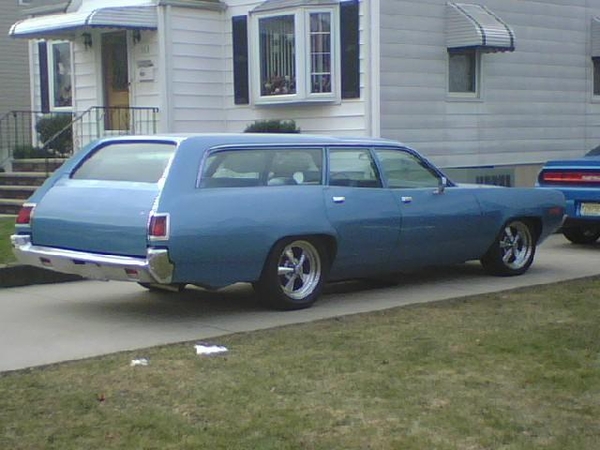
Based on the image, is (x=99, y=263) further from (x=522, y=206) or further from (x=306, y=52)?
(x=306, y=52)

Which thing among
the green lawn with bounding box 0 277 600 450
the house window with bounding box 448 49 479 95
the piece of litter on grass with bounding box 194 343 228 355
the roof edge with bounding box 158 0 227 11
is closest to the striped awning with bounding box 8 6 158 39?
the roof edge with bounding box 158 0 227 11

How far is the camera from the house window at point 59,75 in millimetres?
19641

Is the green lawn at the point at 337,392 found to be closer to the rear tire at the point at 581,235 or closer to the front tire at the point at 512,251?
the front tire at the point at 512,251

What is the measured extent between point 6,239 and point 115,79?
6.71 metres

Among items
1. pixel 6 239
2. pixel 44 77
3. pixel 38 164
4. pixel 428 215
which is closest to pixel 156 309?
pixel 428 215

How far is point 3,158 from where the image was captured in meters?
19.1

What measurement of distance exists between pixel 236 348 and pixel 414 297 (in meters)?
2.73

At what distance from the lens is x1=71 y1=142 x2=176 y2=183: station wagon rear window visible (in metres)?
8.30

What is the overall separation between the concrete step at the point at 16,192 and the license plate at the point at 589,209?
337 inches

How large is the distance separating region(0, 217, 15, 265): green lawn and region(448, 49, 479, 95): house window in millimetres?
7317

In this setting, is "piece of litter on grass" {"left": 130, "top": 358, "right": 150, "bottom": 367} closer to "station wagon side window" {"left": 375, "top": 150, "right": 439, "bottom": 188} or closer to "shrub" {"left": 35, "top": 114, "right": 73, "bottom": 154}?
"station wagon side window" {"left": 375, "top": 150, "right": 439, "bottom": 188}

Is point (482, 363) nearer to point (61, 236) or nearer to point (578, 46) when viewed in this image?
point (61, 236)

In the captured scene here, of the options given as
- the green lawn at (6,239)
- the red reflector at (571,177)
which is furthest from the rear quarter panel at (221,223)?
the red reflector at (571,177)

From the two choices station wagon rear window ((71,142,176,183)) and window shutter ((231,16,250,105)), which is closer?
station wagon rear window ((71,142,176,183))
